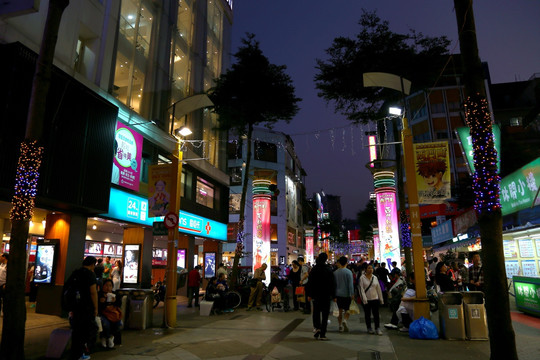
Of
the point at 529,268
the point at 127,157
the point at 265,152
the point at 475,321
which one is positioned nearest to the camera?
the point at 475,321

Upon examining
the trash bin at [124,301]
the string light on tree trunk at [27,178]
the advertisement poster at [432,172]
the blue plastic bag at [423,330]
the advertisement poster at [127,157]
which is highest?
the advertisement poster at [127,157]

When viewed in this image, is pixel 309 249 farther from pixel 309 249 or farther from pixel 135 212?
pixel 135 212

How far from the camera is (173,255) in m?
10.5

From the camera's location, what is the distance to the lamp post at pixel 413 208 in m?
8.73

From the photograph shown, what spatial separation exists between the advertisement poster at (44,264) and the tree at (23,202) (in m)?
6.72

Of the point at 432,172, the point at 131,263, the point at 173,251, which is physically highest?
the point at 432,172

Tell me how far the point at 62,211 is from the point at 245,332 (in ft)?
24.0

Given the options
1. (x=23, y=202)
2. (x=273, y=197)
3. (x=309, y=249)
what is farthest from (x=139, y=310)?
(x=309, y=249)

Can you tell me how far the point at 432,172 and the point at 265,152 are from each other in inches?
1402

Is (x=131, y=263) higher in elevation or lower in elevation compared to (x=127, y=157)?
lower

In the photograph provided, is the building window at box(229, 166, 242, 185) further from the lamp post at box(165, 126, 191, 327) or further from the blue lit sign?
the lamp post at box(165, 126, 191, 327)

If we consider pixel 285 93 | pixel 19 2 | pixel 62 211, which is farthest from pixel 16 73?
pixel 285 93

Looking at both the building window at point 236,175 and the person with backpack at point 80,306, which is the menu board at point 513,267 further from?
the building window at point 236,175

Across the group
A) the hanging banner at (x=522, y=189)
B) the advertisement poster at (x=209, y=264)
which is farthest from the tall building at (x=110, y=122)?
the hanging banner at (x=522, y=189)
